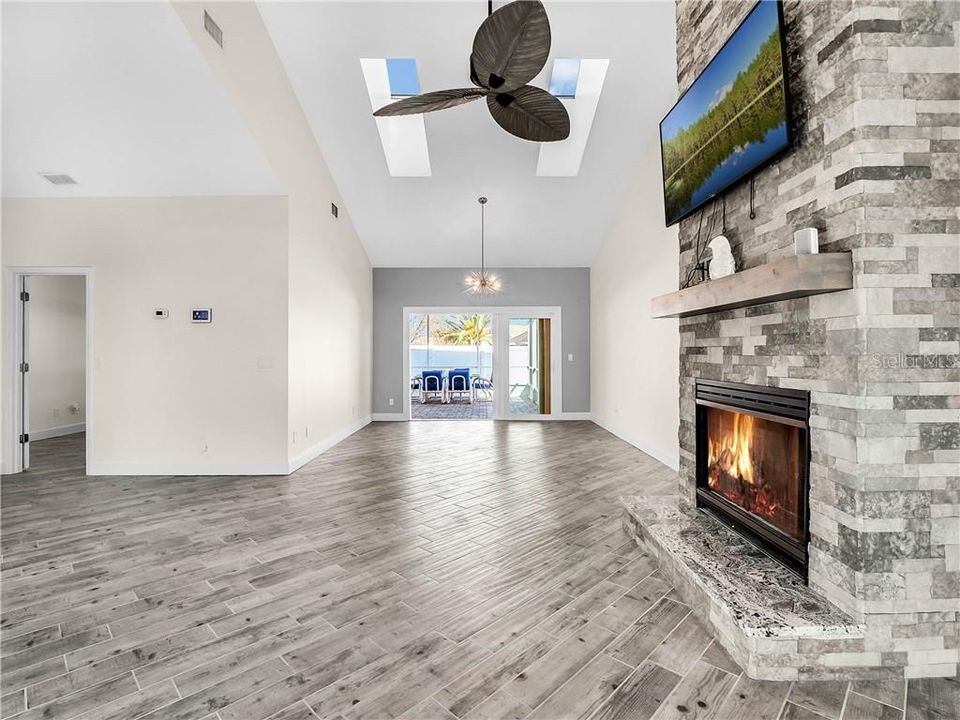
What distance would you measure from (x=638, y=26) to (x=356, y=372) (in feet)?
19.1

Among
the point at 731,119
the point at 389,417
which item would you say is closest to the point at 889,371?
the point at 731,119

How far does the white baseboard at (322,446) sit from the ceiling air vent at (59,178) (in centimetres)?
A: 348

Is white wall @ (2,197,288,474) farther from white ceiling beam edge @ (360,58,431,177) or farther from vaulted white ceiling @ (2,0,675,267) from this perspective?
white ceiling beam edge @ (360,58,431,177)

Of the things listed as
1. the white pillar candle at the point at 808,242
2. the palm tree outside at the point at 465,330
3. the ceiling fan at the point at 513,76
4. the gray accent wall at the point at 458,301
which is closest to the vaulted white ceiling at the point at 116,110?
the ceiling fan at the point at 513,76

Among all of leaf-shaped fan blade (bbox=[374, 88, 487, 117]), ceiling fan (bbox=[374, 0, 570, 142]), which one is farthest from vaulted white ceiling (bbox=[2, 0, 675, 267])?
ceiling fan (bbox=[374, 0, 570, 142])

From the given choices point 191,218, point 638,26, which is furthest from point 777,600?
point 191,218

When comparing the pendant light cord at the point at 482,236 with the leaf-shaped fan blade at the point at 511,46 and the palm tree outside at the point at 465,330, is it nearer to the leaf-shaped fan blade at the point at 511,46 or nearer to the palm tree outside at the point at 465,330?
the leaf-shaped fan blade at the point at 511,46

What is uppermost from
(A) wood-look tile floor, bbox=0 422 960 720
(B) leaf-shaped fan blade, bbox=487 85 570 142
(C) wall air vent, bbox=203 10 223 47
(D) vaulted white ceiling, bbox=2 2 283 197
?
(C) wall air vent, bbox=203 10 223 47

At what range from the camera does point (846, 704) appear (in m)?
1.62

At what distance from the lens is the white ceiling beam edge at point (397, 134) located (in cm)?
523

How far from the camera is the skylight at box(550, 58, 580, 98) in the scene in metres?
5.02

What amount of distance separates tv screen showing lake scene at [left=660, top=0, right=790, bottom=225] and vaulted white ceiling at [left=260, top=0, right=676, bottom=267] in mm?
2088

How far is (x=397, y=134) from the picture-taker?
233 inches

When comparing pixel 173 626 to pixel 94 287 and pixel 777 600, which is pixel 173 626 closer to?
pixel 777 600
